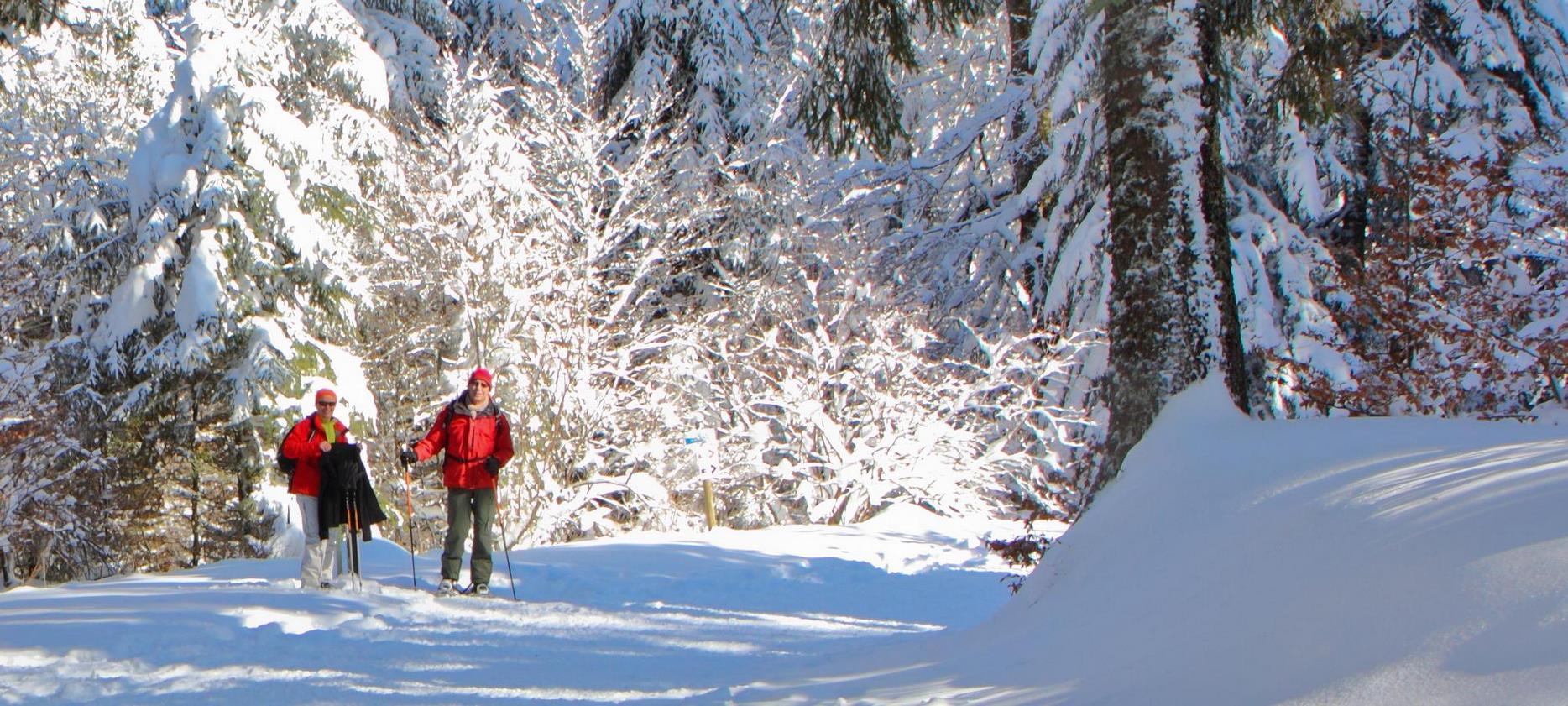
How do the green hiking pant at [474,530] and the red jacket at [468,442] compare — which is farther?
the red jacket at [468,442]

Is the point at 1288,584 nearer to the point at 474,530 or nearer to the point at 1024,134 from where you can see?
the point at 474,530

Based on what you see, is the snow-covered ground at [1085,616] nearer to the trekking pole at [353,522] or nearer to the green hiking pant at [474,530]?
the trekking pole at [353,522]

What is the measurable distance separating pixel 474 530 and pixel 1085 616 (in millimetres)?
6048

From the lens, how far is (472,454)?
10.7 meters

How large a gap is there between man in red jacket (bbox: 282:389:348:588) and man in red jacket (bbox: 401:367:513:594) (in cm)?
85

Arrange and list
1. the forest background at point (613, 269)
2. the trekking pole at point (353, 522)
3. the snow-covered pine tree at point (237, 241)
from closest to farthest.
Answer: the trekking pole at point (353, 522) < the forest background at point (613, 269) < the snow-covered pine tree at point (237, 241)

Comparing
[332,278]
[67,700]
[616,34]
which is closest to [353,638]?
[67,700]

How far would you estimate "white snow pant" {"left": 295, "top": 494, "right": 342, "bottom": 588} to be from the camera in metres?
10.6

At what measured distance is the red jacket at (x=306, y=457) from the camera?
35.5ft

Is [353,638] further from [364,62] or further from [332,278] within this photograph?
[364,62]

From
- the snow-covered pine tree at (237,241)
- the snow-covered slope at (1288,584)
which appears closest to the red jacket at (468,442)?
the snow-covered slope at (1288,584)

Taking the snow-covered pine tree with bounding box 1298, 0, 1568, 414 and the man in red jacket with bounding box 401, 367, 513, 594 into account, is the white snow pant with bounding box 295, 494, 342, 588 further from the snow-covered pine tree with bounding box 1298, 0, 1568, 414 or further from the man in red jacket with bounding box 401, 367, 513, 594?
the snow-covered pine tree with bounding box 1298, 0, 1568, 414

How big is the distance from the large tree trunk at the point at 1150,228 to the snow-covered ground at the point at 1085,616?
622 millimetres

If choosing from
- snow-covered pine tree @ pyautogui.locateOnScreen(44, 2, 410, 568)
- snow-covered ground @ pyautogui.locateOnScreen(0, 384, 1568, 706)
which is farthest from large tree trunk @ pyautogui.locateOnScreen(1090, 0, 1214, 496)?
snow-covered pine tree @ pyautogui.locateOnScreen(44, 2, 410, 568)
